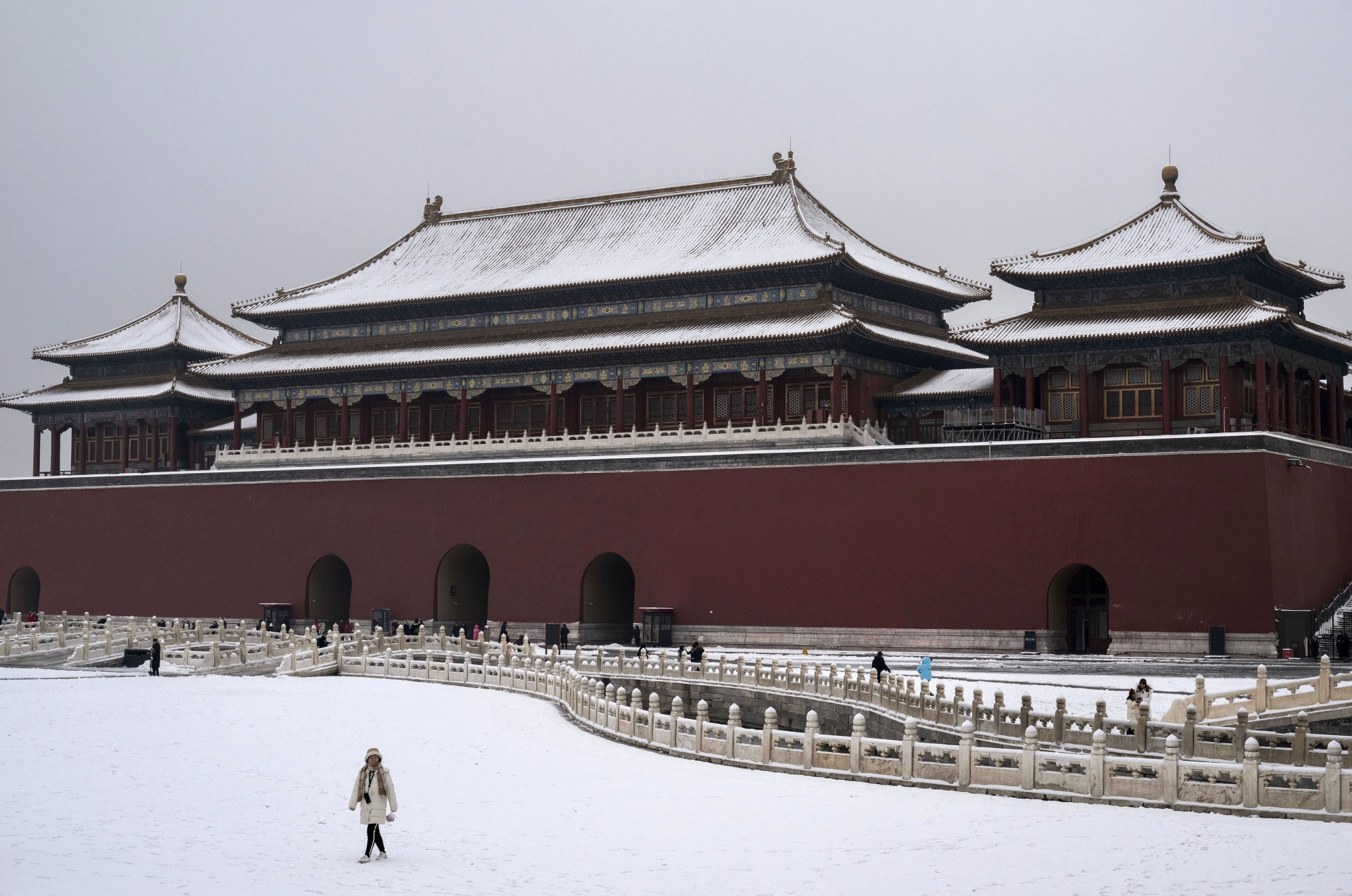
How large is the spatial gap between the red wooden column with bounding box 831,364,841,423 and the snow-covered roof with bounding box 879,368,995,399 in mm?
2095

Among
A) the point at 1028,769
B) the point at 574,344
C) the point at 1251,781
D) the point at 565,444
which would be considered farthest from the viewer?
the point at 574,344

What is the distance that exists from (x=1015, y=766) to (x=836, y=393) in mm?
22659

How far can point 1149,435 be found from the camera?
3659 cm

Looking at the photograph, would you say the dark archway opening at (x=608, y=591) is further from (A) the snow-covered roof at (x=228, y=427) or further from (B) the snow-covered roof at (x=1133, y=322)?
(A) the snow-covered roof at (x=228, y=427)

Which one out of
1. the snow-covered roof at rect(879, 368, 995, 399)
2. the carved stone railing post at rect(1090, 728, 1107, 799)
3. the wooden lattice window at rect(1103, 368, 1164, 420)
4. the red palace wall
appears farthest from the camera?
the snow-covered roof at rect(879, 368, 995, 399)

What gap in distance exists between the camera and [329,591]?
48.9 meters

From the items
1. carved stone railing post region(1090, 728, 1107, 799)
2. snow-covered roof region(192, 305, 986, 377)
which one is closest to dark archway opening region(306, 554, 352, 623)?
snow-covered roof region(192, 305, 986, 377)

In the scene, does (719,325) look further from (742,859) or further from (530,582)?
(742,859)

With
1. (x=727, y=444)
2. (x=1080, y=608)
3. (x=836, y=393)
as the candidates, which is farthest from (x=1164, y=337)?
(x=727, y=444)

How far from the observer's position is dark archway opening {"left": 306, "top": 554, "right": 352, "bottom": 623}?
157 feet

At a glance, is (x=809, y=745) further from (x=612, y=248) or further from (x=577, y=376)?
(x=612, y=248)

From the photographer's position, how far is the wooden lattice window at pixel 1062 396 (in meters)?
39.6

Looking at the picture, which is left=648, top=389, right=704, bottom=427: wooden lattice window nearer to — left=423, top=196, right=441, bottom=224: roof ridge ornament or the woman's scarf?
left=423, top=196, right=441, bottom=224: roof ridge ornament

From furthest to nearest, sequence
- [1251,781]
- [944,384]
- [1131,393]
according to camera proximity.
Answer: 1. [944,384]
2. [1131,393]
3. [1251,781]
